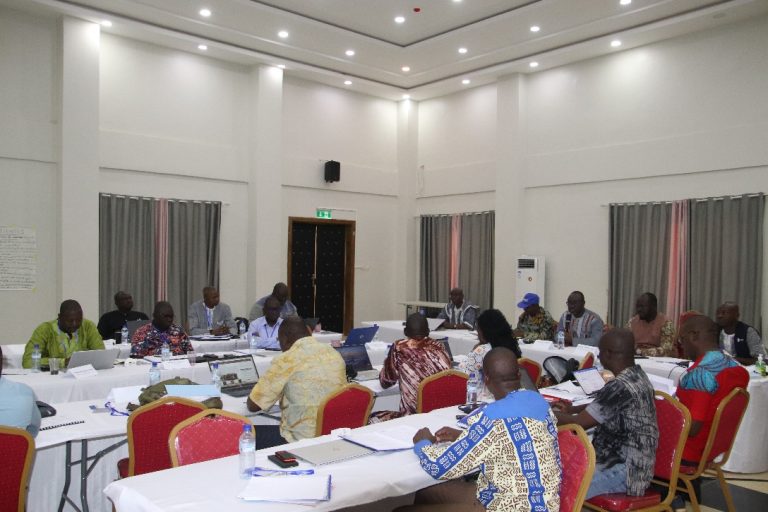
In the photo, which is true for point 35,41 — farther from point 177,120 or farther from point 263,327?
point 263,327

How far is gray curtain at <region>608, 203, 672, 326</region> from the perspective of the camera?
865cm

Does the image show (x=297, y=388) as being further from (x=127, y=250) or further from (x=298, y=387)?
(x=127, y=250)

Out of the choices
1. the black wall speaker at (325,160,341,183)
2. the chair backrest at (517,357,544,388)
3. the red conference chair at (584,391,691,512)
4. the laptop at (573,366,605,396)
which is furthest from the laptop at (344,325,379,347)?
the black wall speaker at (325,160,341,183)

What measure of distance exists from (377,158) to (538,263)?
3.79 m

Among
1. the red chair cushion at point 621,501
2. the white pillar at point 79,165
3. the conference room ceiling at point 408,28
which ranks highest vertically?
the conference room ceiling at point 408,28

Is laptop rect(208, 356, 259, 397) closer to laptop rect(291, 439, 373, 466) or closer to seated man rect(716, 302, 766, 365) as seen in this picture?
laptop rect(291, 439, 373, 466)

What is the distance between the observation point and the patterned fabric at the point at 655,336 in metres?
6.74

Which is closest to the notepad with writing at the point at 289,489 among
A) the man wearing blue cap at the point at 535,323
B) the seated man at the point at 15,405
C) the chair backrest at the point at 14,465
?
the chair backrest at the point at 14,465

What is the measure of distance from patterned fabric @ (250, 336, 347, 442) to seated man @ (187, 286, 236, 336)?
14.7 ft

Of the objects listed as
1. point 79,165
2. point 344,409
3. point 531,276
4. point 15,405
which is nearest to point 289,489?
point 344,409

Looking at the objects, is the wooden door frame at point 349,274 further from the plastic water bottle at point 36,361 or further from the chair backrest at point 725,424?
the chair backrest at point 725,424

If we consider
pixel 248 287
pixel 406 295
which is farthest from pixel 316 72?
pixel 406 295

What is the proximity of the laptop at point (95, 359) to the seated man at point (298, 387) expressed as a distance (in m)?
1.89

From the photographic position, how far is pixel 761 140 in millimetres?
7773
